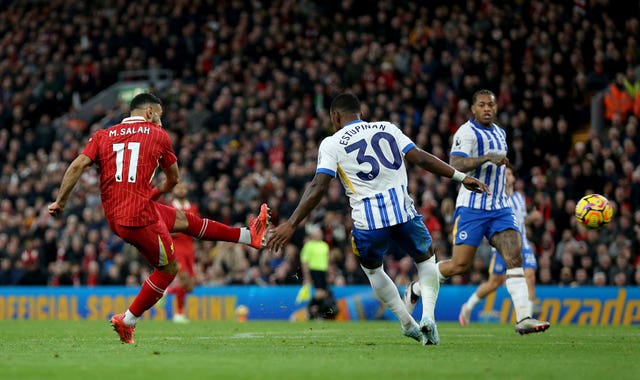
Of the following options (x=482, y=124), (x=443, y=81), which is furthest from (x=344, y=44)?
(x=482, y=124)

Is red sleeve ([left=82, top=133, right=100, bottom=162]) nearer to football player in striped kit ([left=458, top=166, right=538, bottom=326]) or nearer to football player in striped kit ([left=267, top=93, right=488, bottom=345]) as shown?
football player in striped kit ([left=267, top=93, right=488, bottom=345])

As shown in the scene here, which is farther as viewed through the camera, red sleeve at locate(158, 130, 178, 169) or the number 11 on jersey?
red sleeve at locate(158, 130, 178, 169)

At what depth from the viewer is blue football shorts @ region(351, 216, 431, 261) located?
10.1 metres

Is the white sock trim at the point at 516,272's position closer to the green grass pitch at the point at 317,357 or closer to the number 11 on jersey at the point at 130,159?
the green grass pitch at the point at 317,357

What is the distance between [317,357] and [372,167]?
6.93 ft

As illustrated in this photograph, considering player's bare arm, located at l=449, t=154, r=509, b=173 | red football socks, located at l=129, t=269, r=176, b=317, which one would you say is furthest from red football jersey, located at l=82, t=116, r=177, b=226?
player's bare arm, located at l=449, t=154, r=509, b=173

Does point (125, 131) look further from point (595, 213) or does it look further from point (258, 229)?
point (595, 213)

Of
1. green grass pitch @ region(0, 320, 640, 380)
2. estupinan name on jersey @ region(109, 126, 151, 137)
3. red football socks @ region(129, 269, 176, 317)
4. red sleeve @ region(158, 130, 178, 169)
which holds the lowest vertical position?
green grass pitch @ region(0, 320, 640, 380)

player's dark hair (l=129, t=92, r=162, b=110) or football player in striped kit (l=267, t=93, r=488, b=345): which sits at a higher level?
player's dark hair (l=129, t=92, r=162, b=110)

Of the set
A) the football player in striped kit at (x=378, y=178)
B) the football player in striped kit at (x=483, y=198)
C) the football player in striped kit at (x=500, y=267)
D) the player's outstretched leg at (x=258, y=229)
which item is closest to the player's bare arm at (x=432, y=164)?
the football player in striped kit at (x=378, y=178)

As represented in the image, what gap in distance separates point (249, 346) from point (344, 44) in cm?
1762

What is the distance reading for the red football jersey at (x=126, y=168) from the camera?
34.6 feet

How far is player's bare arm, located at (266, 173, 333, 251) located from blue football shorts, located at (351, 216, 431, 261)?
2.17 ft

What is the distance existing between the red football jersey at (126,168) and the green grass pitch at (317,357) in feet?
4.26
